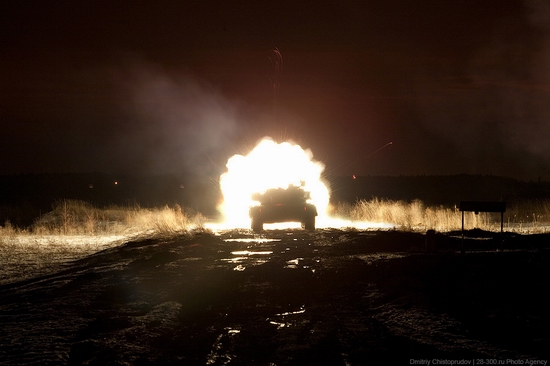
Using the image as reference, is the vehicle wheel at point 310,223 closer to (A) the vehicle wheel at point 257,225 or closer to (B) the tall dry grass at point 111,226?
(A) the vehicle wheel at point 257,225

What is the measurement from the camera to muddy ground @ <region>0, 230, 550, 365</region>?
277 inches

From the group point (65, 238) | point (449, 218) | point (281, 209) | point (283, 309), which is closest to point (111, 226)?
point (65, 238)

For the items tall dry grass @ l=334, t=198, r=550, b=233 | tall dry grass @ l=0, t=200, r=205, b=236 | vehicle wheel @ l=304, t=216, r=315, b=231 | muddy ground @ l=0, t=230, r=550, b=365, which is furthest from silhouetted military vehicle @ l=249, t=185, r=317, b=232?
muddy ground @ l=0, t=230, r=550, b=365

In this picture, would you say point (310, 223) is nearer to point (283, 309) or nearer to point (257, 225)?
point (257, 225)

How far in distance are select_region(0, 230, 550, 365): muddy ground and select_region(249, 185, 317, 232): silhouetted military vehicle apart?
7.36m

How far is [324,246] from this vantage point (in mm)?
18328

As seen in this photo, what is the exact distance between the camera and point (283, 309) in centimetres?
953

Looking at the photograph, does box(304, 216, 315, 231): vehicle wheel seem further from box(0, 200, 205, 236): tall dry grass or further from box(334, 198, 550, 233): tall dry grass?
box(0, 200, 205, 236): tall dry grass

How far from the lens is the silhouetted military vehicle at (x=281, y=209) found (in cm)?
2369

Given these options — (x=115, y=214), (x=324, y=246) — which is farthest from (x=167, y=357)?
(x=115, y=214)

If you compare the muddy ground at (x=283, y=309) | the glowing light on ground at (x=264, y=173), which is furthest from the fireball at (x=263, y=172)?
the muddy ground at (x=283, y=309)

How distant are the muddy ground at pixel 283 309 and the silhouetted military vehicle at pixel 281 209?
290 inches

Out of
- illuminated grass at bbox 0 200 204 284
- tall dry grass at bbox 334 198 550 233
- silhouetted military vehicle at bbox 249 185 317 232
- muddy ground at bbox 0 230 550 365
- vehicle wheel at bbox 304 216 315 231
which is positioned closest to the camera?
muddy ground at bbox 0 230 550 365

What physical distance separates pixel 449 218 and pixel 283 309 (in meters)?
20.1
